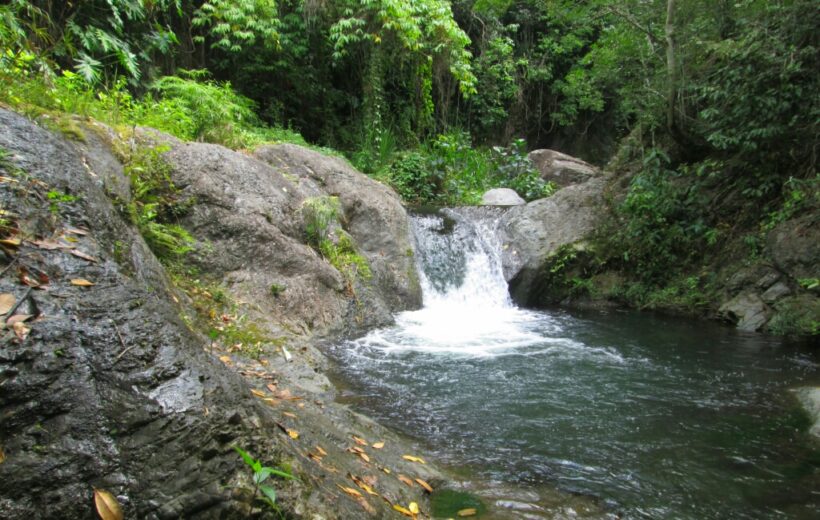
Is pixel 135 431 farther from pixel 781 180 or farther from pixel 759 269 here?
pixel 781 180

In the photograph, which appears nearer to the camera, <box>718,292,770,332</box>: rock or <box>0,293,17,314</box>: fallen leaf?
<box>0,293,17,314</box>: fallen leaf

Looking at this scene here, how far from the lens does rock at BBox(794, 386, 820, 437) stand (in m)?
4.32

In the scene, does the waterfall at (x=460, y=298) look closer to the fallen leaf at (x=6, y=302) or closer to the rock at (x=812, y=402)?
the rock at (x=812, y=402)

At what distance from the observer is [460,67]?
14312 millimetres

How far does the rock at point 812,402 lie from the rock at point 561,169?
38.2 feet

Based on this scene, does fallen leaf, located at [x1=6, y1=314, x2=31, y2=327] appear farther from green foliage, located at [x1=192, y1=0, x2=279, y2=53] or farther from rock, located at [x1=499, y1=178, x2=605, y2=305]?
green foliage, located at [x1=192, y1=0, x2=279, y2=53]

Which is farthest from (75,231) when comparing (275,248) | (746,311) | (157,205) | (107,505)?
(746,311)

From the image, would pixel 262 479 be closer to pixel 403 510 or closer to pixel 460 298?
pixel 403 510

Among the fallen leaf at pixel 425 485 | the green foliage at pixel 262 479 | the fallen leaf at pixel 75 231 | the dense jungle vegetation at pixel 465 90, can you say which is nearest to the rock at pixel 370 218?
the dense jungle vegetation at pixel 465 90

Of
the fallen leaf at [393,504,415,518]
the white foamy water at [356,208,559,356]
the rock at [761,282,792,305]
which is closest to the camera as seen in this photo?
the fallen leaf at [393,504,415,518]

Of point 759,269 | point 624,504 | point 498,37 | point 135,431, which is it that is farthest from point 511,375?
point 498,37

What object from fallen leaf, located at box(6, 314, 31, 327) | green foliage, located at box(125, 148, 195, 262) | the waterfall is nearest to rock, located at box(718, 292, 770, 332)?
the waterfall

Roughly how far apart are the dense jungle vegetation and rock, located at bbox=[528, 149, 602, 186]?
1350mm

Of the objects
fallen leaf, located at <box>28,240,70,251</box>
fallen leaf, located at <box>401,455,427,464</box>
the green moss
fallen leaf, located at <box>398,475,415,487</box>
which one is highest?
fallen leaf, located at <box>28,240,70,251</box>
